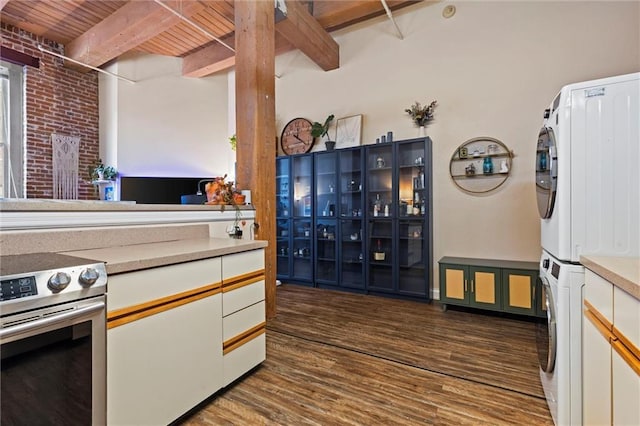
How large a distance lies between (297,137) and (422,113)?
1955 mm

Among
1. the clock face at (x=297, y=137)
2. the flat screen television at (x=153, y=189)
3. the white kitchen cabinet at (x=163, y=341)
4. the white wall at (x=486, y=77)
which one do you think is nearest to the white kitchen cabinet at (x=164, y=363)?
the white kitchen cabinet at (x=163, y=341)

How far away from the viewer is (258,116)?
293 centimetres

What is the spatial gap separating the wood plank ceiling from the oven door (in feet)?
12.0

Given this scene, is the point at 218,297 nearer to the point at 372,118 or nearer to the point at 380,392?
the point at 380,392

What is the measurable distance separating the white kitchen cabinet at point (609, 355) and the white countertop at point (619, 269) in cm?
3

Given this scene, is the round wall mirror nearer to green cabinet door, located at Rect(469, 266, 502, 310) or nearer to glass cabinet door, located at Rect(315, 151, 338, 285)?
green cabinet door, located at Rect(469, 266, 502, 310)

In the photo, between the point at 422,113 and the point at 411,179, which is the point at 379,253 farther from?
the point at 422,113

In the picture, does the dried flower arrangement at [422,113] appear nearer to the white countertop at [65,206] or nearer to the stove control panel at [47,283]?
the white countertop at [65,206]

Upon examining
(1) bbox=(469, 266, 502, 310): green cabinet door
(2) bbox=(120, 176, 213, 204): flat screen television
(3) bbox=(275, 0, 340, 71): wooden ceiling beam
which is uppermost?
(3) bbox=(275, 0, 340, 71): wooden ceiling beam

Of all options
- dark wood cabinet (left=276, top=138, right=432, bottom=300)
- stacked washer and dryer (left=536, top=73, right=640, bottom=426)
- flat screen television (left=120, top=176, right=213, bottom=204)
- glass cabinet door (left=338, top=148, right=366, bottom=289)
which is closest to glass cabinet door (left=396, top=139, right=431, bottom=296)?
dark wood cabinet (left=276, top=138, right=432, bottom=300)

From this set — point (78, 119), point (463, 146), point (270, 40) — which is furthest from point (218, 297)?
point (78, 119)

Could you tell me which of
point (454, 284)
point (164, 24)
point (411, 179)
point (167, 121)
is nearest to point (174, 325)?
point (454, 284)

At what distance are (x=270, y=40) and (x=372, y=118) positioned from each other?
172cm

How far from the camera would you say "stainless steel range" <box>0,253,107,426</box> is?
0.96m
